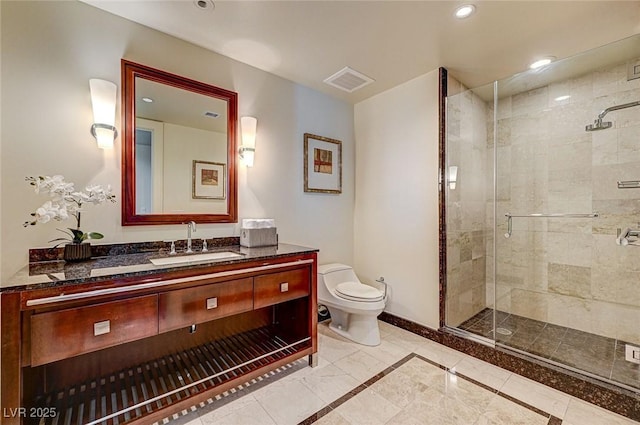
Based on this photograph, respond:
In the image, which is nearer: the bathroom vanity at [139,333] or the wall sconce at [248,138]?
the bathroom vanity at [139,333]

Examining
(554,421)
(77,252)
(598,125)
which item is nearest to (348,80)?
(598,125)

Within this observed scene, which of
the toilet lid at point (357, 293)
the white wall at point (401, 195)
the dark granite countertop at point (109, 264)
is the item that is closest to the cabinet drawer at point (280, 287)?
the dark granite countertop at point (109, 264)

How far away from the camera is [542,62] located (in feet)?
7.55

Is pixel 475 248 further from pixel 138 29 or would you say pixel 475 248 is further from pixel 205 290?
pixel 138 29

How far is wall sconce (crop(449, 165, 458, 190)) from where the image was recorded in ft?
8.18

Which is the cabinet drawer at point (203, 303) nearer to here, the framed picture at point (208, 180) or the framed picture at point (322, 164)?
the framed picture at point (208, 180)

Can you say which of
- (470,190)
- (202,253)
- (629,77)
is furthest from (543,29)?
(202,253)

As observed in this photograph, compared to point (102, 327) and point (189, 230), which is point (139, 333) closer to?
point (102, 327)

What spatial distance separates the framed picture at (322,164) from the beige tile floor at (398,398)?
5.31 feet

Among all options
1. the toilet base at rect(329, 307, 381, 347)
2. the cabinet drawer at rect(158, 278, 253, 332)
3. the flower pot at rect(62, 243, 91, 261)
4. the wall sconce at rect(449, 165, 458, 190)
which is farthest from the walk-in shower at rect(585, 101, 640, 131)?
the flower pot at rect(62, 243, 91, 261)

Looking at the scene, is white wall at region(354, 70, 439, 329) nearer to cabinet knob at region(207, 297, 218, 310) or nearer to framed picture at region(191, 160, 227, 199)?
framed picture at region(191, 160, 227, 199)

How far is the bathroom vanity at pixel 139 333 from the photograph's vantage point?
1.10m

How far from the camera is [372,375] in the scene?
1.93 meters

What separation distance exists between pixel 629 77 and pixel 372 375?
3.14m
